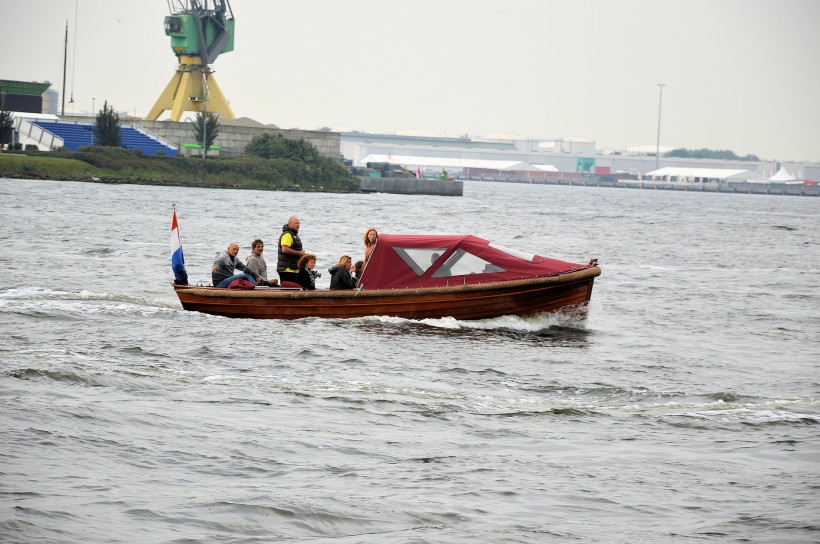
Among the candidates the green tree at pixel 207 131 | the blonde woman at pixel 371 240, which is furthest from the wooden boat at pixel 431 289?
the green tree at pixel 207 131

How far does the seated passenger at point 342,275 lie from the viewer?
70.8 ft

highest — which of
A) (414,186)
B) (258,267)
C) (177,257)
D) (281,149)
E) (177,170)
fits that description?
(281,149)

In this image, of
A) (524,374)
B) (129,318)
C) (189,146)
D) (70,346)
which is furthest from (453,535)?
(189,146)

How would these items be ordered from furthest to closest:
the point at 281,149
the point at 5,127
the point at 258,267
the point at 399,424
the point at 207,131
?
the point at 281,149 → the point at 207,131 → the point at 5,127 → the point at 258,267 → the point at 399,424

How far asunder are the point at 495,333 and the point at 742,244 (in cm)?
4128

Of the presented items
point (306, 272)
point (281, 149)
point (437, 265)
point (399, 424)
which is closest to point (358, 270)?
point (306, 272)

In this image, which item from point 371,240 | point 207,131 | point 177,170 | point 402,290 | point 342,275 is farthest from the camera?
Answer: point 207,131

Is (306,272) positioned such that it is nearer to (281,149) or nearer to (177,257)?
A: (177,257)

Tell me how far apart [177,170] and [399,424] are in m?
94.0

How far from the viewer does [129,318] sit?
71.3ft

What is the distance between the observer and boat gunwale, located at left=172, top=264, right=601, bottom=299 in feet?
70.1

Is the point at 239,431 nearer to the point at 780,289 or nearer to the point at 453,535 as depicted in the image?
the point at 453,535

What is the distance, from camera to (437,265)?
21.7 meters

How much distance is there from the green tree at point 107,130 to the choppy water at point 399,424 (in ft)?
277
